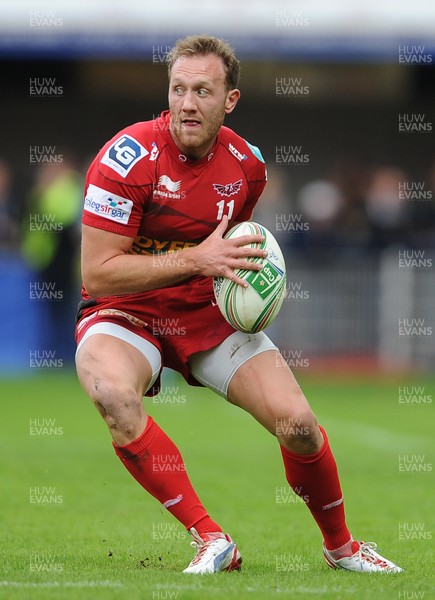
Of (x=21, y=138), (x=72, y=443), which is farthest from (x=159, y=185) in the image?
(x=21, y=138)

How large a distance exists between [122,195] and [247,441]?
6.06m

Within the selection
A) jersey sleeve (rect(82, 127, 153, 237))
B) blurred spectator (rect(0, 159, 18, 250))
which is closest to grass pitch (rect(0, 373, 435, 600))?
jersey sleeve (rect(82, 127, 153, 237))

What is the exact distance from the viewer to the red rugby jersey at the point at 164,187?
19.0ft

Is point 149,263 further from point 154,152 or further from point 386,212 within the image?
point 386,212

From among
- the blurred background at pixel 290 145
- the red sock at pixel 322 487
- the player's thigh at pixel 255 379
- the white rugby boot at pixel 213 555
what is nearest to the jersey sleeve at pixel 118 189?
the player's thigh at pixel 255 379

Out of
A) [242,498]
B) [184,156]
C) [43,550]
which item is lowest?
[242,498]

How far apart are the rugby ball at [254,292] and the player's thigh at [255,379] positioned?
20cm

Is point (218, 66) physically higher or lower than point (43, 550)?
higher

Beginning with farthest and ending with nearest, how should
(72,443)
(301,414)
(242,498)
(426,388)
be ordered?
1. (426,388)
2. (72,443)
3. (242,498)
4. (301,414)

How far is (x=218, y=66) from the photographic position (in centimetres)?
602

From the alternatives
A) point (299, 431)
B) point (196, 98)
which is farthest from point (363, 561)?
point (196, 98)

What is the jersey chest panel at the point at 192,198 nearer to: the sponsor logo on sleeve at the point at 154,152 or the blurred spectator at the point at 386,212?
the sponsor logo on sleeve at the point at 154,152

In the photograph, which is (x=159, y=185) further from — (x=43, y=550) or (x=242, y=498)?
(x=242, y=498)

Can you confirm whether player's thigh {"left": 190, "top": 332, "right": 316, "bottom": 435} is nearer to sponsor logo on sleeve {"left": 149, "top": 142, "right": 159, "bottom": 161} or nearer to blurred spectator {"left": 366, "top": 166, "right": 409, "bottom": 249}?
sponsor logo on sleeve {"left": 149, "top": 142, "right": 159, "bottom": 161}
